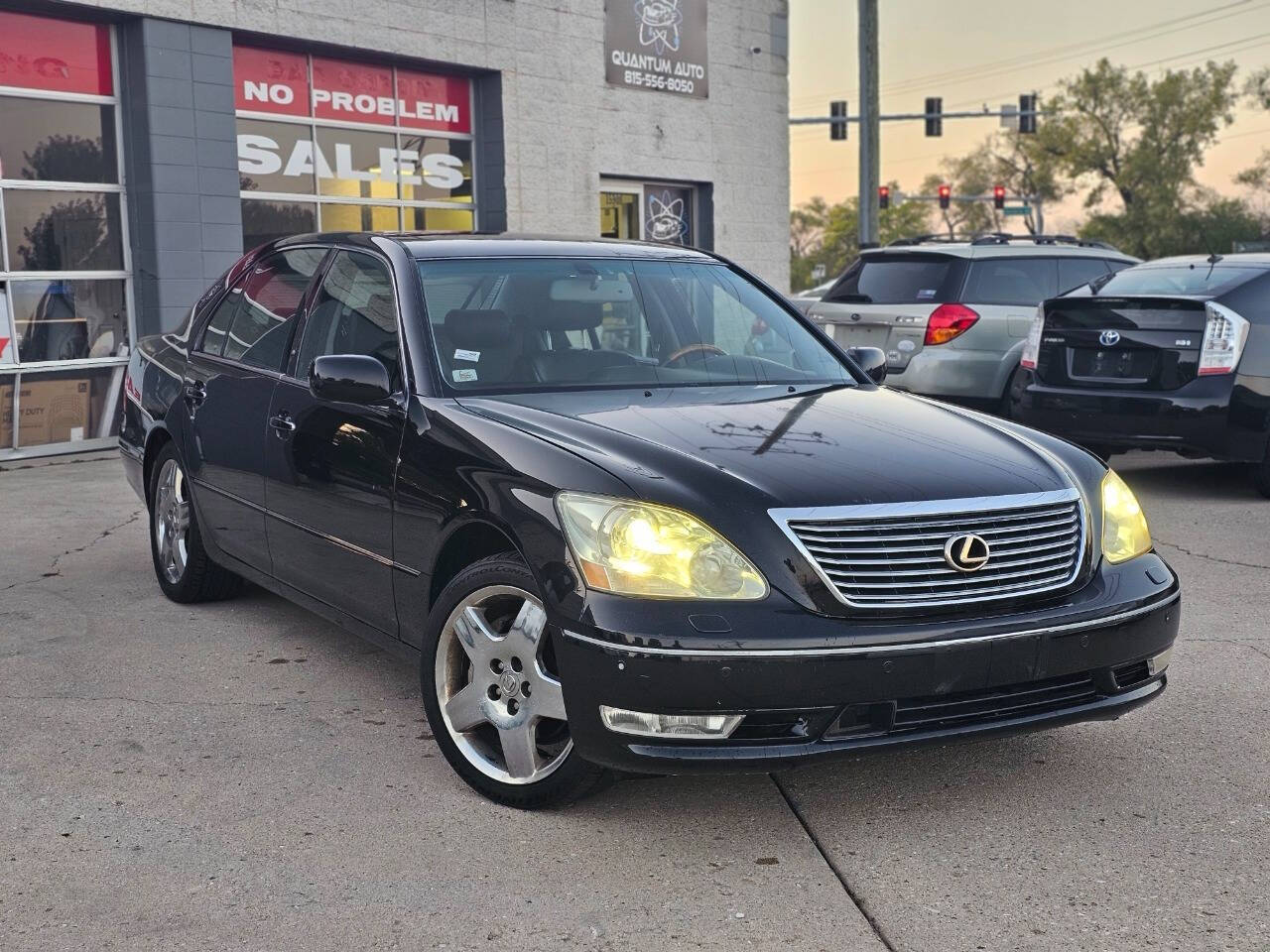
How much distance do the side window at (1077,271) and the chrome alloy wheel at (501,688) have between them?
27.7ft

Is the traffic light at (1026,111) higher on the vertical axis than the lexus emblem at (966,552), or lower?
higher

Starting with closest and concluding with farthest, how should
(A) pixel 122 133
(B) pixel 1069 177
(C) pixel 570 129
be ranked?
(A) pixel 122 133 < (C) pixel 570 129 < (B) pixel 1069 177

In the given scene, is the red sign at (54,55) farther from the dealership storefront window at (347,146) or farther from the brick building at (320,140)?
the dealership storefront window at (347,146)

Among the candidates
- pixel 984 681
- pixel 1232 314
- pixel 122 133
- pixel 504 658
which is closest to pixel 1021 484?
pixel 984 681

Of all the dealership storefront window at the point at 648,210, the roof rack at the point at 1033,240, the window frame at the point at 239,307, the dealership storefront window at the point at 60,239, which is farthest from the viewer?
the dealership storefront window at the point at 648,210

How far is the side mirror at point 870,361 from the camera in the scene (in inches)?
210

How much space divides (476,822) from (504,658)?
43cm

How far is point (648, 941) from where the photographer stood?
3.12 m

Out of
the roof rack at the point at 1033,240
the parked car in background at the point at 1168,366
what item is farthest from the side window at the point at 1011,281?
the parked car in background at the point at 1168,366

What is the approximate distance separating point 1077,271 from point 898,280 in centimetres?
160

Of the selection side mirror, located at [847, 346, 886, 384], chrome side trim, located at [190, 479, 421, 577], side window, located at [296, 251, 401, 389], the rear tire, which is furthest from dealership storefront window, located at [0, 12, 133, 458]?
side mirror, located at [847, 346, 886, 384]

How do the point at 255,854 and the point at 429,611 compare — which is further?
the point at 429,611

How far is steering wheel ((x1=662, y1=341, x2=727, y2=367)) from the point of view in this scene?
4.84 metres

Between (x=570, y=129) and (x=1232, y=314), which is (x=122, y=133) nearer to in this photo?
(x=570, y=129)
